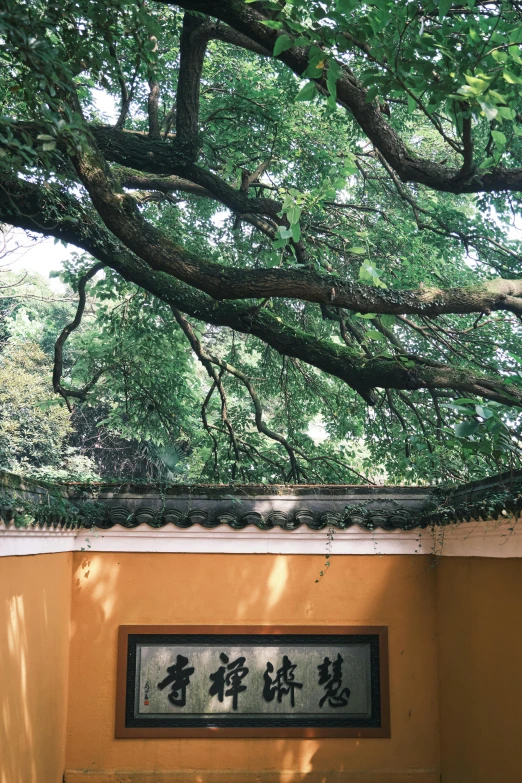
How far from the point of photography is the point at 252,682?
488cm

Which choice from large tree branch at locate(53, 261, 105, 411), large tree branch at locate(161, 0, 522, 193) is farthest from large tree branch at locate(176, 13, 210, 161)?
large tree branch at locate(161, 0, 522, 193)

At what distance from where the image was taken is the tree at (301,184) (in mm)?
2863

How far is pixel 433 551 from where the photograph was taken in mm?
4938

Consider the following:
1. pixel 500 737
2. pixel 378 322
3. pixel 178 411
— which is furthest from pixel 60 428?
pixel 500 737

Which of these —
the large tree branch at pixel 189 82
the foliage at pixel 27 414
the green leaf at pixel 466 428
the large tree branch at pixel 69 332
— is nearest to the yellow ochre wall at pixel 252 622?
the large tree branch at pixel 69 332

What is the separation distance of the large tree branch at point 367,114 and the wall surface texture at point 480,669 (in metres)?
1.88

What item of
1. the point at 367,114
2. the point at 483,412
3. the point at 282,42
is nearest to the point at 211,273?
the point at 367,114

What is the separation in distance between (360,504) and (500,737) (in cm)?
165

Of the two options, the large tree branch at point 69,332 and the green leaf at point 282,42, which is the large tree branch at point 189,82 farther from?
the green leaf at point 282,42

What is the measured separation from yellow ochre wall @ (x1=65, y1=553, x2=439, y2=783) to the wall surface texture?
0.17 meters

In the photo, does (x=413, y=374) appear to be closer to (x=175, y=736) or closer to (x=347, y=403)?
(x=175, y=736)

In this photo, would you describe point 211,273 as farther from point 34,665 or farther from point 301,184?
point 301,184

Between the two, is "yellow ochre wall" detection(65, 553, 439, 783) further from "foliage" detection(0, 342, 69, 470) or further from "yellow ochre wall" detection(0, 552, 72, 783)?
"foliage" detection(0, 342, 69, 470)

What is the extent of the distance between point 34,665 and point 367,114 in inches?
128
